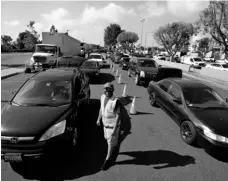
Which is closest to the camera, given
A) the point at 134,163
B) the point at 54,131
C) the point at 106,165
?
the point at 54,131

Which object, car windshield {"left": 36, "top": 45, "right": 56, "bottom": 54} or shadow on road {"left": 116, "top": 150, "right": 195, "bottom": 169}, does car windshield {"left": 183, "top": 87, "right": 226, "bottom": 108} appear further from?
car windshield {"left": 36, "top": 45, "right": 56, "bottom": 54}

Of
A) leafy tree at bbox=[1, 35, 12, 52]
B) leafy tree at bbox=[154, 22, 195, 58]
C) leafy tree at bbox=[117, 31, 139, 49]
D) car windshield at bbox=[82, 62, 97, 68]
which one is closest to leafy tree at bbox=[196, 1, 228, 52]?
leafy tree at bbox=[154, 22, 195, 58]

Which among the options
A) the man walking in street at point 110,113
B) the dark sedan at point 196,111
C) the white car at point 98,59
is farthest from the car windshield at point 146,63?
the man walking in street at point 110,113

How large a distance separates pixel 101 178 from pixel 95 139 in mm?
1441

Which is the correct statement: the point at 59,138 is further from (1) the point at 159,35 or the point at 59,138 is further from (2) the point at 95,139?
(1) the point at 159,35

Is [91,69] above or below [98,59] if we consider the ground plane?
below

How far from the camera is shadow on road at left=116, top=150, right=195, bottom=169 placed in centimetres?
382

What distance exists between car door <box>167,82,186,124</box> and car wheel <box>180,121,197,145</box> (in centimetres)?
25

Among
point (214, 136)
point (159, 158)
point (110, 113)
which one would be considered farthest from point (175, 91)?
point (110, 113)

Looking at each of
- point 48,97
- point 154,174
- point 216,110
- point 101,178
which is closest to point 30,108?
point 48,97

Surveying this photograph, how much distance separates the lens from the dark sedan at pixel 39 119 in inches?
124

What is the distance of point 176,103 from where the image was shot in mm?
5449

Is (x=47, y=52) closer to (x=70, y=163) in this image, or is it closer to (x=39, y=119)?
(x=39, y=119)

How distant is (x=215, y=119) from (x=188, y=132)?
2.48 feet
